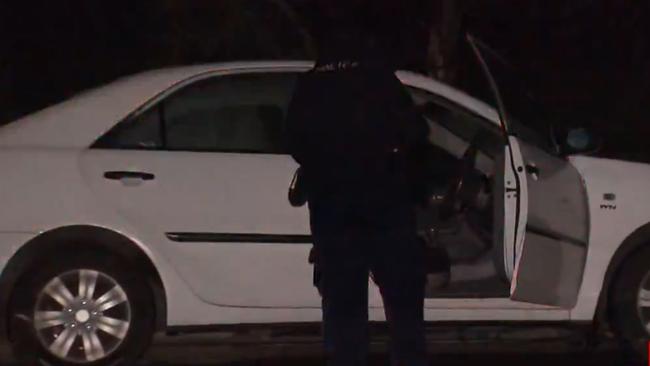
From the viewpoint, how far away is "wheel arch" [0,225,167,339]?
5.99 metres

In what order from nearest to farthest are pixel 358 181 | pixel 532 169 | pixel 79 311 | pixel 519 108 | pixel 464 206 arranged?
pixel 358 181 < pixel 79 311 < pixel 532 169 < pixel 519 108 < pixel 464 206

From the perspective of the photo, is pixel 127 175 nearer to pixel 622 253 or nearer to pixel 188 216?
pixel 188 216

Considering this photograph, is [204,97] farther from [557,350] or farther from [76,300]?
[557,350]

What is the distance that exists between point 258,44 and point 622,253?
4642mm

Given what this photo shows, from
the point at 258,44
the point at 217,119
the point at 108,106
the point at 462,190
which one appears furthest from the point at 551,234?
the point at 258,44

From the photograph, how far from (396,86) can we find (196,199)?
60.4 inches

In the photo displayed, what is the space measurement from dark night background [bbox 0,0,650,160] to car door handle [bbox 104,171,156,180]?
411 cm

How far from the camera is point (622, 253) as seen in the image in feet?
20.7

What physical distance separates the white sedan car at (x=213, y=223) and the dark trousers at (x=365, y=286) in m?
1.15

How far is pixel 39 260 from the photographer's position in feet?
19.7

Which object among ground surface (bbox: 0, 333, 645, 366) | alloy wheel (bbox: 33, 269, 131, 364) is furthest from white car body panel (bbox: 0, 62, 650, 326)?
ground surface (bbox: 0, 333, 645, 366)

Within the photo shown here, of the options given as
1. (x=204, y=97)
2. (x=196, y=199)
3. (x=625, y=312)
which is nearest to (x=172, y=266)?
(x=196, y=199)

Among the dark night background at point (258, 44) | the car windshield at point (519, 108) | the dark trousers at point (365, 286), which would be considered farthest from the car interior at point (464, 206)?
the dark night background at point (258, 44)

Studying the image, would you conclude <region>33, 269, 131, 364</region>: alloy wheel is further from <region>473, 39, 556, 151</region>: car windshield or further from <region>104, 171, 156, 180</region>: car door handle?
<region>473, 39, 556, 151</region>: car windshield
